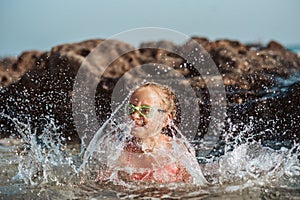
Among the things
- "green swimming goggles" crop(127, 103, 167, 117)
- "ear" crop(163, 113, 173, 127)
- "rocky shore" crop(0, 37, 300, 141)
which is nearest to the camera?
"green swimming goggles" crop(127, 103, 167, 117)

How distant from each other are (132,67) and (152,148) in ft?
15.7

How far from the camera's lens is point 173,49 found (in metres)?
8.77

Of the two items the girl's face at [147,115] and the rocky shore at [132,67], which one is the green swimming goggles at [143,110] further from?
the rocky shore at [132,67]

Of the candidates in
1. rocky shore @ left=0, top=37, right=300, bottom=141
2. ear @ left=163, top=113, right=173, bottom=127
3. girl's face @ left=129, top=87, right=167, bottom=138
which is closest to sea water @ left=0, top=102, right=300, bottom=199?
girl's face @ left=129, top=87, right=167, bottom=138

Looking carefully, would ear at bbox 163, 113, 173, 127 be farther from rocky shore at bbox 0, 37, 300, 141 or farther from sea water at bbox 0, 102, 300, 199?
rocky shore at bbox 0, 37, 300, 141

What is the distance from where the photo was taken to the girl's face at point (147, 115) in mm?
3654

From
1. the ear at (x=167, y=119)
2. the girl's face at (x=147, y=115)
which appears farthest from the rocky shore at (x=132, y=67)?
the girl's face at (x=147, y=115)

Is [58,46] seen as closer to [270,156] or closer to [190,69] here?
[190,69]

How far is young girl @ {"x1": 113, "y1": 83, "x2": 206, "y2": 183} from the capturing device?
12.0 feet

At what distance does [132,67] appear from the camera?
8484mm

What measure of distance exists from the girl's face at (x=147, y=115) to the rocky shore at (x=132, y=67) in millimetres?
1984

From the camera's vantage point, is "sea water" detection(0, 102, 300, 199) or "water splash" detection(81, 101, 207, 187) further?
"water splash" detection(81, 101, 207, 187)

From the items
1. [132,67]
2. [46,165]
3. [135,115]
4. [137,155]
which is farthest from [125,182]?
[132,67]

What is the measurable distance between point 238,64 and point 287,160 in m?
4.18
